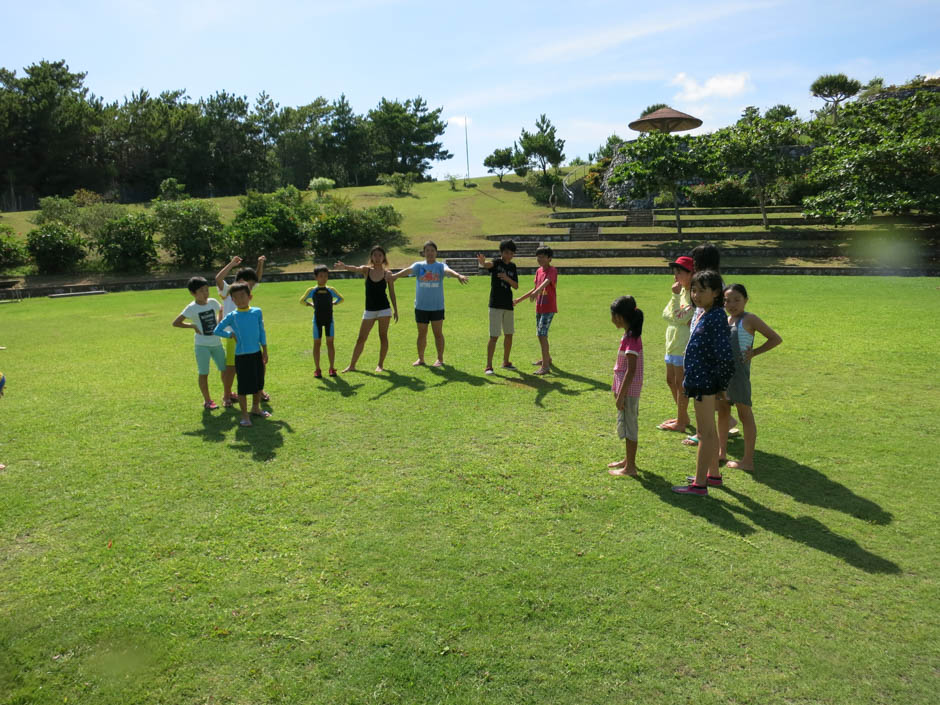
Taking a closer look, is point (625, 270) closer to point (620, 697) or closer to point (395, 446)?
point (395, 446)

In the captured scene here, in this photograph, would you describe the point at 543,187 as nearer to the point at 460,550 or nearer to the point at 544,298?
the point at 544,298

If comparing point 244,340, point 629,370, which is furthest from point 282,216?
point 629,370

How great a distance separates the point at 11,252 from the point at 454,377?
82.5 ft

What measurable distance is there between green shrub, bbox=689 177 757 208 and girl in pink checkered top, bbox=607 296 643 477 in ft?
99.4

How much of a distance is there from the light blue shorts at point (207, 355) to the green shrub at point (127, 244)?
2108 cm

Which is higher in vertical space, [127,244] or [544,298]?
[127,244]

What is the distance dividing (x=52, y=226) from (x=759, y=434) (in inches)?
1091

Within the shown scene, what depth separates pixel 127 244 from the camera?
23.9 m

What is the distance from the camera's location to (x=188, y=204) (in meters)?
Result: 25.3

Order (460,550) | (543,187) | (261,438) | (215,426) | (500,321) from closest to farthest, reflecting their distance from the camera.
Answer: (460,550)
(261,438)
(215,426)
(500,321)
(543,187)

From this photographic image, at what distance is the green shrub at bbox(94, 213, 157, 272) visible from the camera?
23.8 m

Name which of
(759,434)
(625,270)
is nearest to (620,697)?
(759,434)

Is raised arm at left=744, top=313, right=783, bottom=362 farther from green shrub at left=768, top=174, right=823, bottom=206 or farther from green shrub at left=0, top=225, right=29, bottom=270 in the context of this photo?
green shrub at left=768, top=174, right=823, bottom=206

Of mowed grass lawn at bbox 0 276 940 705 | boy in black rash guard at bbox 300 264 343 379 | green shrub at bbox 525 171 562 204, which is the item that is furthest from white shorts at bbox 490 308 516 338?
green shrub at bbox 525 171 562 204
